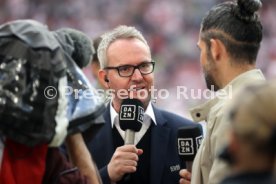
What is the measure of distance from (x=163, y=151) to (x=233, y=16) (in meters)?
0.82

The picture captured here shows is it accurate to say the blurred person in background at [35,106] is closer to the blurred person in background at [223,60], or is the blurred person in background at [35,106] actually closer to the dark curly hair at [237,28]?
the blurred person in background at [223,60]

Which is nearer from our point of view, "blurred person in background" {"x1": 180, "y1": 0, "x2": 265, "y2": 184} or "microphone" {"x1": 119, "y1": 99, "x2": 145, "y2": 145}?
"blurred person in background" {"x1": 180, "y1": 0, "x2": 265, "y2": 184}

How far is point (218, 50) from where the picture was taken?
10.4 ft

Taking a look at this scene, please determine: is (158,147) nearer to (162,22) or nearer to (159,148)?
(159,148)

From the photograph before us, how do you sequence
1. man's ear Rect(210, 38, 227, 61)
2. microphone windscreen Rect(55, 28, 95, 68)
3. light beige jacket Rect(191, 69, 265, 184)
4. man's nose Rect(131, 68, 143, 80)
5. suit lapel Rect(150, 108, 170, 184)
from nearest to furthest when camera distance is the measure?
microphone windscreen Rect(55, 28, 95, 68) < light beige jacket Rect(191, 69, 265, 184) < man's ear Rect(210, 38, 227, 61) < suit lapel Rect(150, 108, 170, 184) < man's nose Rect(131, 68, 143, 80)

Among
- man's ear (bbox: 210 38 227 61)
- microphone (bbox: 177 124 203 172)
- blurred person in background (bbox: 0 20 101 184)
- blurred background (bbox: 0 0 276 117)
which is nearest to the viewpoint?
blurred person in background (bbox: 0 20 101 184)

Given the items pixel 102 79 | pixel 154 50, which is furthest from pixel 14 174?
pixel 154 50

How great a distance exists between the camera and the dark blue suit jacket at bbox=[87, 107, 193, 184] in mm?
3654

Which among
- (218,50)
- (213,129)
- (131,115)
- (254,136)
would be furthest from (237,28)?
(254,136)

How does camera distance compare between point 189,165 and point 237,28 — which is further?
point 189,165

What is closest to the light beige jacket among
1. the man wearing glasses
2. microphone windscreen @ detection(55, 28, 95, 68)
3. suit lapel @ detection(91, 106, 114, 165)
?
the man wearing glasses

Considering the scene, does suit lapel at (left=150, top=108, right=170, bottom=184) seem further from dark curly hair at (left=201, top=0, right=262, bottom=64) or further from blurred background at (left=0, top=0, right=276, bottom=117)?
blurred background at (left=0, top=0, right=276, bottom=117)

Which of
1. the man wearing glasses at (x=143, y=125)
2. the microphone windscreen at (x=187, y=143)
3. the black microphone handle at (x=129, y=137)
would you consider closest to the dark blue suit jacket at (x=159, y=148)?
the man wearing glasses at (x=143, y=125)

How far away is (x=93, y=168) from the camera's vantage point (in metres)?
2.82
